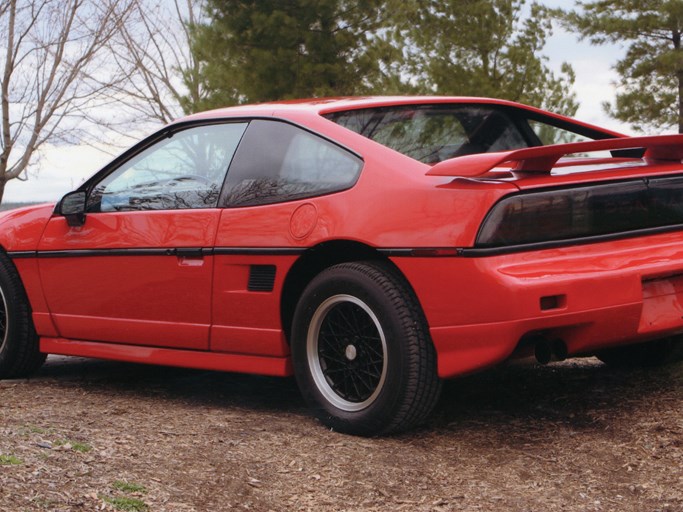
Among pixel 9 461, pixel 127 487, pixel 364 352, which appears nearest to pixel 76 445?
pixel 9 461

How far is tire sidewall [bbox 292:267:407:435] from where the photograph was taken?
4.17m

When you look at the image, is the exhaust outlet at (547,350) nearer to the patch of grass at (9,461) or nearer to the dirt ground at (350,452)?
the dirt ground at (350,452)

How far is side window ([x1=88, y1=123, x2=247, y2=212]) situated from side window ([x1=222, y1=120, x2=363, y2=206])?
11 centimetres

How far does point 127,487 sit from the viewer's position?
3613 millimetres

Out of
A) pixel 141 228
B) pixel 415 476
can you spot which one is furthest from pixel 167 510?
pixel 141 228

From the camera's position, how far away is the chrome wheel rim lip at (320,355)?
427 centimetres

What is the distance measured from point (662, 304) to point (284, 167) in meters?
1.84

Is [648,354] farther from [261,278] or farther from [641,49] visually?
[641,49]

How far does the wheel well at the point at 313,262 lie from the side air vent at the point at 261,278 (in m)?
0.08

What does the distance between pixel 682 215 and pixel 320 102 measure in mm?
1839

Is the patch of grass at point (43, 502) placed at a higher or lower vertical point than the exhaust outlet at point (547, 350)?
lower

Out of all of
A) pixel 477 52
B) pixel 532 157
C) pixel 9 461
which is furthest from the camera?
pixel 477 52

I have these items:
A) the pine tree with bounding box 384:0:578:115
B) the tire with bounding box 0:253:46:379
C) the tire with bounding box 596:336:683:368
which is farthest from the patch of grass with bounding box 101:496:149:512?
the pine tree with bounding box 384:0:578:115

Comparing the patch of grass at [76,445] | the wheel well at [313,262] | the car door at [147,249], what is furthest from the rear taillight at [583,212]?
the patch of grass at [76,445]
